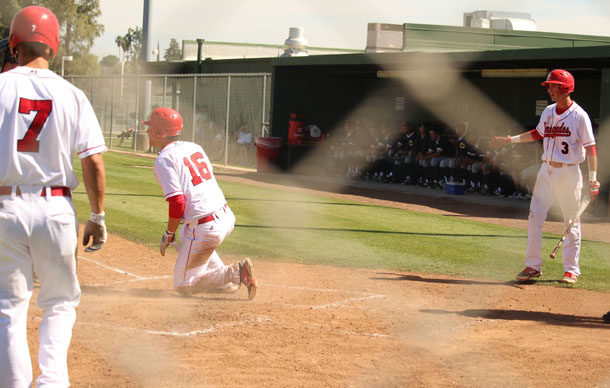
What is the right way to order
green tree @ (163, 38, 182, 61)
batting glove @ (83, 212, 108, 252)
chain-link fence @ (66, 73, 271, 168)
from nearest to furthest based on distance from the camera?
green tree @ (163, 38, 182, 61) < batting glove @ (83, 212, 108, 252) < chain-link fence @ (66, 73, 271, 168)

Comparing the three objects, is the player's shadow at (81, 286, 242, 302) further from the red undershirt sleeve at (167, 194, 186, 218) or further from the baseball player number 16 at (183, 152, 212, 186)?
the baseball player number 16 at (183, 152, 212, 186)

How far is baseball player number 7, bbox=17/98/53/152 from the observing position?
2.95 meters

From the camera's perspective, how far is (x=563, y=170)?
20.5ft

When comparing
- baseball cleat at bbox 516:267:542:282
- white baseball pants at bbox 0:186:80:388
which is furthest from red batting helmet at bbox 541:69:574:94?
white baseball pants at bbox 0:186:80:388

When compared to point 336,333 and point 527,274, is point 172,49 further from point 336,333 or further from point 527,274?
point 527,274

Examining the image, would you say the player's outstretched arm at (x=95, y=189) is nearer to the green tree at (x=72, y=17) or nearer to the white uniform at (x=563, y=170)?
the green tree at (x=72, y=17)

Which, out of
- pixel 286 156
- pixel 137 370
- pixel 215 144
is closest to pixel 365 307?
pixel 137 370

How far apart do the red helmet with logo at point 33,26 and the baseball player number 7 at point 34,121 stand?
0.29 m

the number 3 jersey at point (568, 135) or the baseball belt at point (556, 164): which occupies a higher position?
the number 3 jersey at point (568, 135)

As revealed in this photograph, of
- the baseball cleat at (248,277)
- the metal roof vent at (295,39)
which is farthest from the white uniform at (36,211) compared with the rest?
the baseball cleat at (248,277)

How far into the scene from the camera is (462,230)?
9844 millimetres

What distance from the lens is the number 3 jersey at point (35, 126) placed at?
2.94 metres

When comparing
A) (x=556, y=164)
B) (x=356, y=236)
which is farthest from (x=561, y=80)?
(x=356, y=236)

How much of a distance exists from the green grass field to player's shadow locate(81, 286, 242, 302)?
1.76 m
